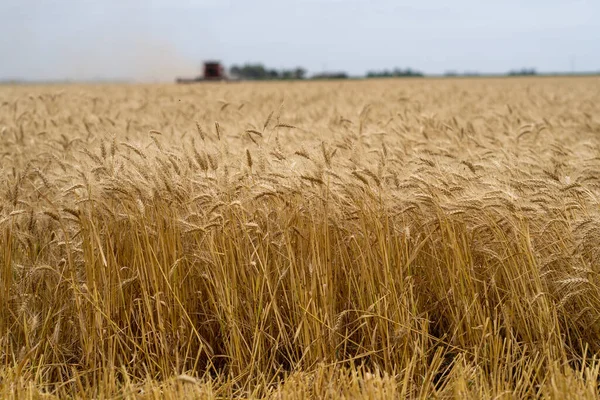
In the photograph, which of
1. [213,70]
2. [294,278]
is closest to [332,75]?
[213,70]

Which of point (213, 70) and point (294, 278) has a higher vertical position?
point (213, 70)

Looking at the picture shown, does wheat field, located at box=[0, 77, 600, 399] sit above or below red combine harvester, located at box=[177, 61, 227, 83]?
below

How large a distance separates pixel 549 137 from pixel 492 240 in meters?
2.85

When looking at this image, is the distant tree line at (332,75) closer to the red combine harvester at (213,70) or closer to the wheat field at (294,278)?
the red combine harvester at (213,70)

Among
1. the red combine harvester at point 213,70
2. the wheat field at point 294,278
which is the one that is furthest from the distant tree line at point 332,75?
the wheat field at point 294,278

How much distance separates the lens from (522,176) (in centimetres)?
352

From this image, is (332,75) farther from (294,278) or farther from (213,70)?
(294,278)

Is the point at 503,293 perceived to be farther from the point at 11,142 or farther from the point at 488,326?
the point at 11,142

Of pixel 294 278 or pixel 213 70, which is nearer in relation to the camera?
pixel 294 278

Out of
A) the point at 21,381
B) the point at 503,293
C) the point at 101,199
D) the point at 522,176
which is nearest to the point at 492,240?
the point at 503,293

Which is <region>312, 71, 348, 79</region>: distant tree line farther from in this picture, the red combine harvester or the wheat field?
the wheat field

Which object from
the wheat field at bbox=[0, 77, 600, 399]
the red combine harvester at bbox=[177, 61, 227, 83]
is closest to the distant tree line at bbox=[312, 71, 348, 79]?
the red combine harvester at bbox=[177, 61, 227, 83]

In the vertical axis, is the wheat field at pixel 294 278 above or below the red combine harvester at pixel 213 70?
below

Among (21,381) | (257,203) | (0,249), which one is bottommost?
(21,381)
